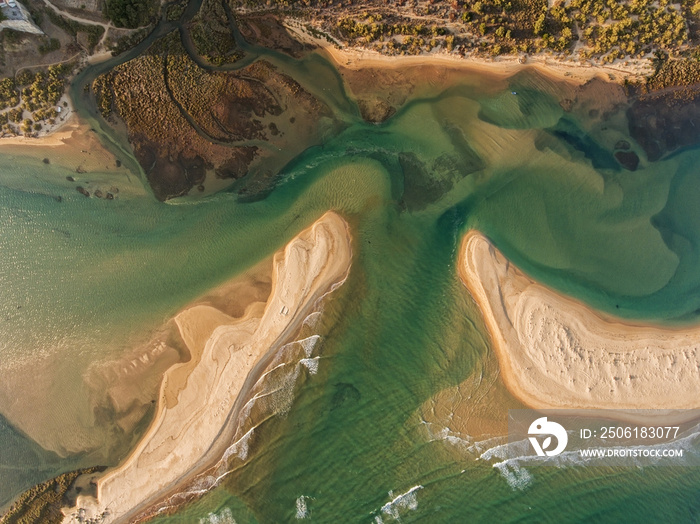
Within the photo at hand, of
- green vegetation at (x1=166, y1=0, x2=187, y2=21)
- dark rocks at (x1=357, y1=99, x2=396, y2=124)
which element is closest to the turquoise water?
dark rocks at (x1=357, y1=99, x2=396, y2=124)

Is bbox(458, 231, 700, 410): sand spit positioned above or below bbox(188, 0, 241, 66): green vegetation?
below

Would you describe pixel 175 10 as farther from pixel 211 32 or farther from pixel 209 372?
pixel 209 372

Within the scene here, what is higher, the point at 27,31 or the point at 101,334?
the point at 27,31

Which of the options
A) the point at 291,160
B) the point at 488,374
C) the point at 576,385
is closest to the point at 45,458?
the point at 291,160

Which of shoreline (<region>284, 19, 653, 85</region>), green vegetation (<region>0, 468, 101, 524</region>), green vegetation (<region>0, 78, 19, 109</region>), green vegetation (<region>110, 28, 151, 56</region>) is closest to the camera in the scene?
green vegetation (<region>0, 468, 101, 524</region>)

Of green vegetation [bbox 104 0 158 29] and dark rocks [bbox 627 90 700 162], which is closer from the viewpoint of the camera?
green vegetation [bbox 104 0 158 29]

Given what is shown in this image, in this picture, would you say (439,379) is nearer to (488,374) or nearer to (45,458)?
(488,374)

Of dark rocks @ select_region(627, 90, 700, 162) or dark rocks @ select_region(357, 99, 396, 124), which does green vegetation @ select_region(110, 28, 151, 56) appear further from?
dark rocks @ select_region(627, 90, 700, 162)

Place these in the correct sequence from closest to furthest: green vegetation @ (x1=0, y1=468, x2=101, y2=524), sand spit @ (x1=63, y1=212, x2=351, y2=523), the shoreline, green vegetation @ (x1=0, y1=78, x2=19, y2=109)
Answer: sand spit @ (x1=63, y1=212, x2=351, y2=523), green vegetation @ (x1=0, y1=468, x2=101, y2=524), green vegetation @ (x1=0, y1=78, x2=19, y2=109), the shoreline

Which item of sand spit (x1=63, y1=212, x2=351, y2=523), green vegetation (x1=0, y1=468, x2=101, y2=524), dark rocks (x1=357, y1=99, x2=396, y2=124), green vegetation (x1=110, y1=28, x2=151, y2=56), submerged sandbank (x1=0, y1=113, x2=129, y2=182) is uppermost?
green vegetation (x1=110, y1=28, x2=151, y2=56)
